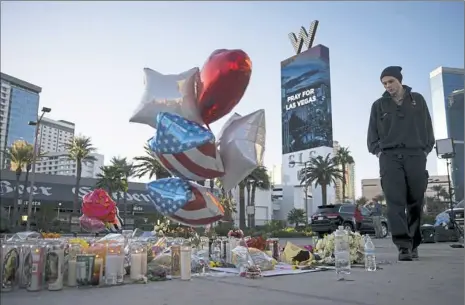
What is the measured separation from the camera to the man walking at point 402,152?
5477 millimetres

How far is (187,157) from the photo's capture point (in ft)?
15.9

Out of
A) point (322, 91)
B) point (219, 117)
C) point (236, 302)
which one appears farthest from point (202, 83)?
point (322, 91)

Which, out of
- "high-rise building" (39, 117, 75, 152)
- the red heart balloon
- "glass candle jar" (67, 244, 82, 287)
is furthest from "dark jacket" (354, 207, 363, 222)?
"high-rise building" (39, 117, 75, 152)

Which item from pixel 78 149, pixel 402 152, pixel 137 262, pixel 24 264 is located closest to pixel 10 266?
pixel 24 264

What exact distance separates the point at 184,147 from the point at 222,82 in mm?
989

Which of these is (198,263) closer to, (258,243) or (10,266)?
(258,243)

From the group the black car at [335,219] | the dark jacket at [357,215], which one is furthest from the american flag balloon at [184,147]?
the dark jacket at [357,215]

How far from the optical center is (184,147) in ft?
15.7

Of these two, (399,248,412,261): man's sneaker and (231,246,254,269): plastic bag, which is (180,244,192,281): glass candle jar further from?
(399,248,412,261): man's sneaker

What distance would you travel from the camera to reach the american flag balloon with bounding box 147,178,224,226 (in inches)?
195

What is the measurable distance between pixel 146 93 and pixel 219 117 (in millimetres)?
1001

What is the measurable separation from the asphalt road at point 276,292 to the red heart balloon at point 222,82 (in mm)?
2334

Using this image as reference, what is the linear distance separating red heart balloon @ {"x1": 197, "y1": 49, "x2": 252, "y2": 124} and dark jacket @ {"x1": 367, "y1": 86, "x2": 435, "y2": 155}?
78.7 inches

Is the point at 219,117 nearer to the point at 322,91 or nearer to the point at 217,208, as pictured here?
the point at 217,208
